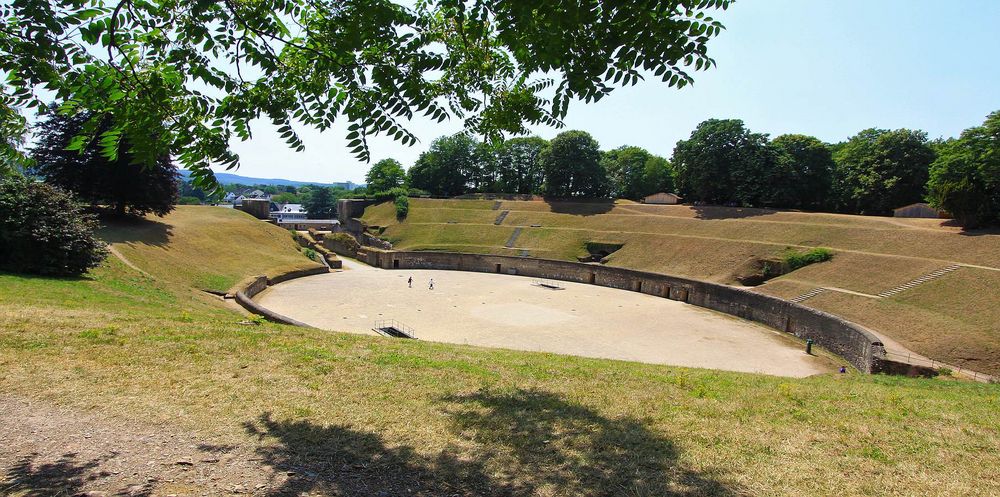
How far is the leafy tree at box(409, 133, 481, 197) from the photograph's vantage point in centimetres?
7681

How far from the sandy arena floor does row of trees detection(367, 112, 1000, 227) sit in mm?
8444

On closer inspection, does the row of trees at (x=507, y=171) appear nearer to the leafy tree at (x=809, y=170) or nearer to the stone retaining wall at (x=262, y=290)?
the leafy tree at (x=809, y=170)

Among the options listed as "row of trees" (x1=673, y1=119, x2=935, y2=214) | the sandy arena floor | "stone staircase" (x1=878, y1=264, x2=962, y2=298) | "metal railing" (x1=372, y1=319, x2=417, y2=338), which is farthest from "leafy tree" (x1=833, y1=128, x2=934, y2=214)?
"metal railing" (x1=372, y1=319, x2=417, y2=338)

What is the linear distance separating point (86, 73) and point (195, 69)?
88 cm

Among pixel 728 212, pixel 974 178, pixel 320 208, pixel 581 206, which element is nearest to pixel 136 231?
pixel 581 206

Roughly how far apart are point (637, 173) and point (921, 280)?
47.8m

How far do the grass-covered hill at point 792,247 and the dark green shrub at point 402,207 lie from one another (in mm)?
1000

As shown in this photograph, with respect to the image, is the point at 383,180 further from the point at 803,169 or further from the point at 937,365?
the point at 937,365

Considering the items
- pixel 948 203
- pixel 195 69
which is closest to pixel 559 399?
pixel 195 69

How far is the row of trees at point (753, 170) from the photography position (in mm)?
31273

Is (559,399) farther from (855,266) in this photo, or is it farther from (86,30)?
(855,266)

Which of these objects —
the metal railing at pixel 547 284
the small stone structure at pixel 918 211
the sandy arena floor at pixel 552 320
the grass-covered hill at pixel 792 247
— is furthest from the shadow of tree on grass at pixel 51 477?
the small stone structure at pixel 918 211

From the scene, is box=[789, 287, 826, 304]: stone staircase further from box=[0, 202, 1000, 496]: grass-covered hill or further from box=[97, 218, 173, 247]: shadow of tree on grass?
box=[97, 218, 173, 247]: shadow of tree on grass

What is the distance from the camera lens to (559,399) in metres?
7.36
